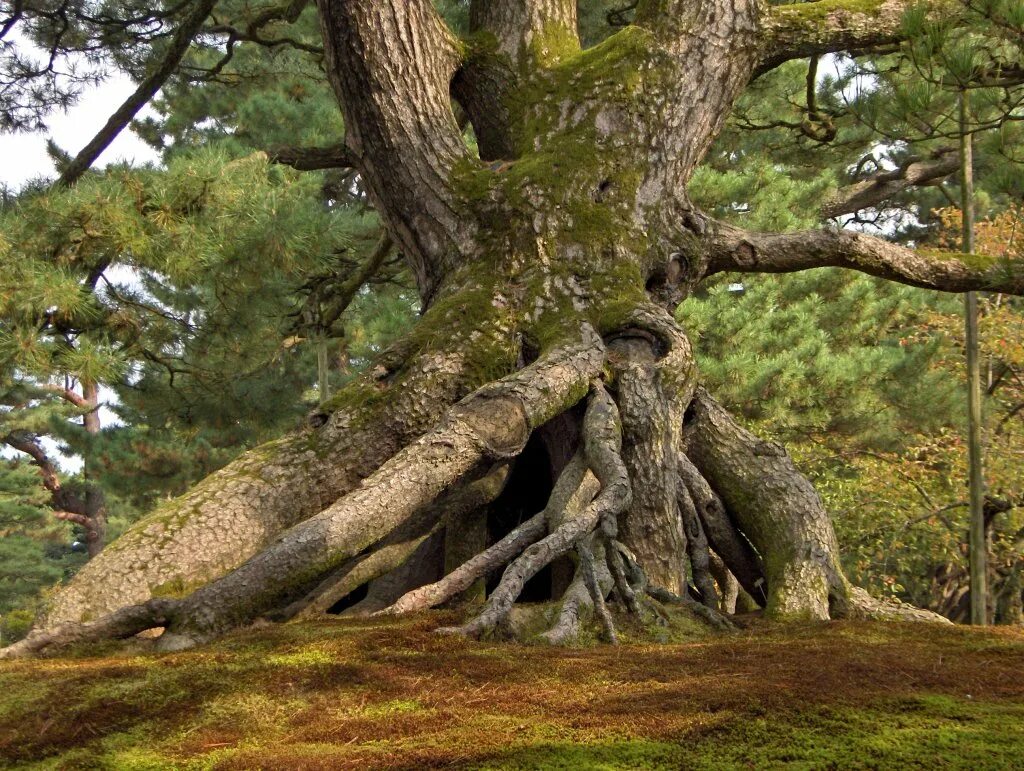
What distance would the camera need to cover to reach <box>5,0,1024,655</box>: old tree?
385cm

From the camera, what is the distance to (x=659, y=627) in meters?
3.71

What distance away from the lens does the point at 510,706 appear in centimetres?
238

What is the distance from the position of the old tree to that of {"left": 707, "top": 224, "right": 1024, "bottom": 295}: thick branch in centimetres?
1

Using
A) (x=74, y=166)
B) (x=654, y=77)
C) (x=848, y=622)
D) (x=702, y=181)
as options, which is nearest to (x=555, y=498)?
(x=848, y=622)

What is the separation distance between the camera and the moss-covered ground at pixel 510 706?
79.0 inches

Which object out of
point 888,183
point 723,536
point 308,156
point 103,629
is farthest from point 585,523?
point 888,183

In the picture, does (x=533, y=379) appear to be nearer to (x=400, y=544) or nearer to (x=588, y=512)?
(x=588, y=512)

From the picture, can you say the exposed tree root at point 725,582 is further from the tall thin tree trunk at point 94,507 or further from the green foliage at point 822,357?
the tall thin tree trunk at point 94,507

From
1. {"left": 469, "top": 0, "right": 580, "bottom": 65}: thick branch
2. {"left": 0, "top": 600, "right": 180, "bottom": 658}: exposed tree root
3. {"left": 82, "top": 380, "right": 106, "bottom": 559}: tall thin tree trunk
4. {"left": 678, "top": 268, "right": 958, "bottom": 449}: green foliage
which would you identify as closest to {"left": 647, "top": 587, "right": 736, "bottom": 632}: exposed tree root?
{"left": 0, "top": 600, "right": 180, "bottom": 658}: exposed tree root

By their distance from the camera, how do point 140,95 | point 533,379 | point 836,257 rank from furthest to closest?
point 140,95 → point 836,257 → point 533,379

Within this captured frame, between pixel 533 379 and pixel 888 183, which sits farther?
pixel 888 183

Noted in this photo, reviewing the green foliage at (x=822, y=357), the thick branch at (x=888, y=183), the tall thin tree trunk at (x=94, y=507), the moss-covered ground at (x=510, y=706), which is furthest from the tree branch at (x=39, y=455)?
the moss-covered ground at (x=510, y=706)

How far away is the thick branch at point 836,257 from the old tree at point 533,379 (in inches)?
0.5

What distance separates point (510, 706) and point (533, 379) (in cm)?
210
